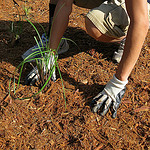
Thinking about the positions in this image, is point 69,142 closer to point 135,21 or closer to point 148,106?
point 148,106

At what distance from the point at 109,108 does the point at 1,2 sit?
7.94 ft

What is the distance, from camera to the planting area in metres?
1.67

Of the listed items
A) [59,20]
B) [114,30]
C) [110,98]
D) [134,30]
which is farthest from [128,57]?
[59,20]

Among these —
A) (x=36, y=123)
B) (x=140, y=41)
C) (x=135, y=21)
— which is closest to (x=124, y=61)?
(x=140, y=41)

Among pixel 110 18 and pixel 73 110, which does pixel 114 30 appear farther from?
pixel 73 110

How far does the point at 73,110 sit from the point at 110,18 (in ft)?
3.39

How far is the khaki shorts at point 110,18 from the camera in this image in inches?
84.8

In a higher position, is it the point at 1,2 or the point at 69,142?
the point at 1,2

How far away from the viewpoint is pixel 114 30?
87.3 inches

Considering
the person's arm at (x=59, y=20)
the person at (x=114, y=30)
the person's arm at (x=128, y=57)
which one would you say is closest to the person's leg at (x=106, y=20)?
the person at (x=114, y=30)

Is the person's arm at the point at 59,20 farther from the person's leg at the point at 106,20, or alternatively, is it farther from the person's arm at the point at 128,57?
the person's arm at the point at 128,57

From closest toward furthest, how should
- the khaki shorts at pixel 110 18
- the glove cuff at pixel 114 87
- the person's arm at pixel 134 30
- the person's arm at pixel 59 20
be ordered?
the person's arm at pixel 134 30
the glove cuff at pixel 114 87
the person's arm at pixel 59 20
the khaki shorts at pixel 110 18

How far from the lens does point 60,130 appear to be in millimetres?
1729

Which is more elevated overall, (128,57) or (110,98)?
(128,57)
